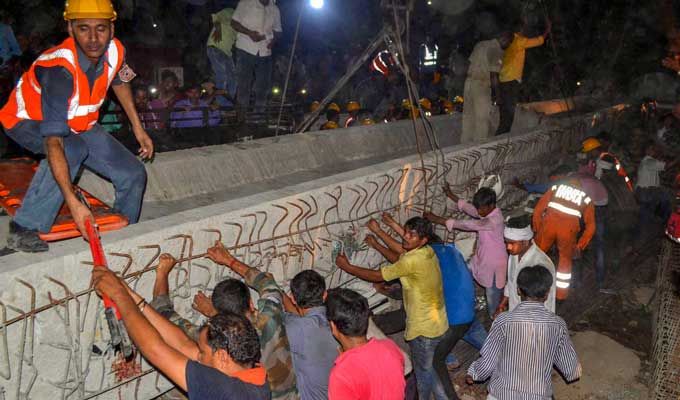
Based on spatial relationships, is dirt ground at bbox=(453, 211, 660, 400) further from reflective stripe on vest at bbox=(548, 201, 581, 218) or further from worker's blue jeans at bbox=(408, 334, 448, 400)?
reflective stripe on vest at bbox=(548, 201, 581, 218)

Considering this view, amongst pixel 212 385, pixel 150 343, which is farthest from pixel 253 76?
pixel 212 385

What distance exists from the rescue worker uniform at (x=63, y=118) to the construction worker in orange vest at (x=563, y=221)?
421 cm

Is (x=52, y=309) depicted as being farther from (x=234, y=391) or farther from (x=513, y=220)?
(x=513, y=220)

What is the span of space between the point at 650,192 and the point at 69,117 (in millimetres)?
8498

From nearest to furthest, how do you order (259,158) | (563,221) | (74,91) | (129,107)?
(74,91)
(129,107)
(563,221)
(259,158)

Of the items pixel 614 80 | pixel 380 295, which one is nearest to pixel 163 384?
pixel 380 295

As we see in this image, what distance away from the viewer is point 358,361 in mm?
3059

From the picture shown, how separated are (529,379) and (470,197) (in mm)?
3088

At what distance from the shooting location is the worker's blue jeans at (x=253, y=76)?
8.05 metres

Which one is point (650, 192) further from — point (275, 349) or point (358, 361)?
point (275, 349)

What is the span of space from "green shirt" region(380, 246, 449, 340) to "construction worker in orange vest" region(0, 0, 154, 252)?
2.01 metres

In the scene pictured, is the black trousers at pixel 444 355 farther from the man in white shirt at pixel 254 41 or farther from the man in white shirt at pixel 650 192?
the man in white shirt at pixel 650 192

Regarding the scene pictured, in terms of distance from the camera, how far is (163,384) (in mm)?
3566

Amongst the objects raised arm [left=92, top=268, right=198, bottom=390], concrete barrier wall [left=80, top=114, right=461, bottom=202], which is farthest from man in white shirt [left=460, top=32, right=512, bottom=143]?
raised arm [left=92, top=268, right=198, bottom=390]
